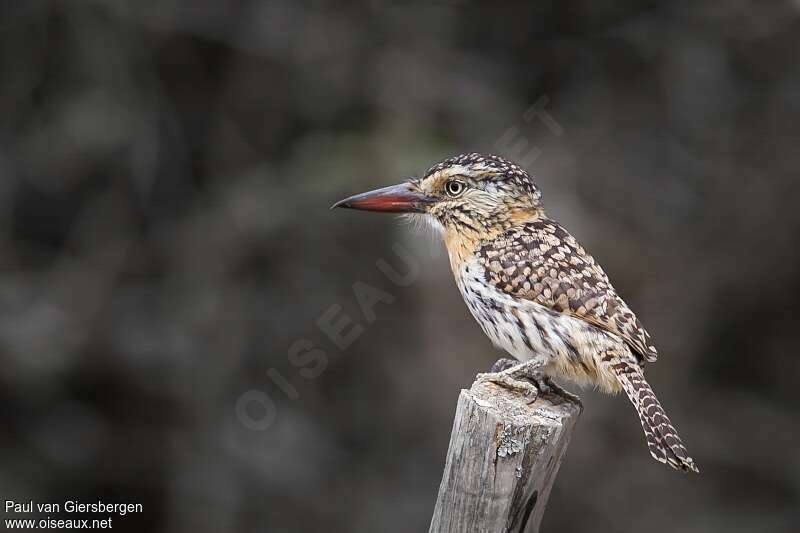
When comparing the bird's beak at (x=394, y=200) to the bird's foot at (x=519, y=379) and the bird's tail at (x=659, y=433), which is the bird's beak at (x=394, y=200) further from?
the bird's tail at (x=659, y=433)

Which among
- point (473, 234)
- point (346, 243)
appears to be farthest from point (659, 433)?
point (346, 243)

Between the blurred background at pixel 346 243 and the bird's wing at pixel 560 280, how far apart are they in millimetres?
1672

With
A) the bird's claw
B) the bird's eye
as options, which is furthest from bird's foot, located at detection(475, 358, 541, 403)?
the bird's eye

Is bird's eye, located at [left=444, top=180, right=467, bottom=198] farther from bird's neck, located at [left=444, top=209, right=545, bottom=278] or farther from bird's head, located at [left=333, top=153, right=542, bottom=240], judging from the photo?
bird's neck, located at [left=444, top=209, right=545, bottom=278]

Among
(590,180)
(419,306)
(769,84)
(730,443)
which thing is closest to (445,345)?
(419,306)

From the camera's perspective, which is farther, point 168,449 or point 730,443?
point 730,443

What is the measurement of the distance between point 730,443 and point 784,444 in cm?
38

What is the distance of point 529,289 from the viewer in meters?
3.88

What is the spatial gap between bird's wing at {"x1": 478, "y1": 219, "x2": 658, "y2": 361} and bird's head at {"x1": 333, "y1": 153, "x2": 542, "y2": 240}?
0.13 m

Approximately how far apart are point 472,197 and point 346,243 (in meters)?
2.20

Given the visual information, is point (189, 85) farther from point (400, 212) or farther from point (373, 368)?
point (400, 212)

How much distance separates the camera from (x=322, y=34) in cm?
642

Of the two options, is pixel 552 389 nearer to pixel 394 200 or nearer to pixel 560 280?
pixel 560 280

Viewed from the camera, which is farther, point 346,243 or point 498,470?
point 346,243
